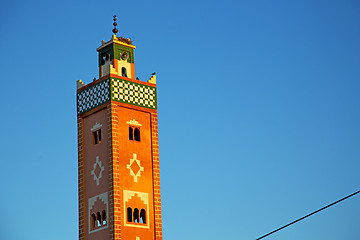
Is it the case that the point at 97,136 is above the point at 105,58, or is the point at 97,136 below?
below

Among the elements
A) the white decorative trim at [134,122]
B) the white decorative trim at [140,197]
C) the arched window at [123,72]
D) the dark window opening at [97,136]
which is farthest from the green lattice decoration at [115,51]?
the white decorative trim at [140,197]

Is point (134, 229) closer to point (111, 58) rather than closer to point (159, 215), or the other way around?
point (159, 215)

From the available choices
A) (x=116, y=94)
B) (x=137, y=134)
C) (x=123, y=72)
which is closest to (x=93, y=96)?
(x=116, y=94)

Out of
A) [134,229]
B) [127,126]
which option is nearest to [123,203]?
[134,229]

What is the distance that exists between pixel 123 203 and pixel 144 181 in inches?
73.6

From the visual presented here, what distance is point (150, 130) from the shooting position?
138ft

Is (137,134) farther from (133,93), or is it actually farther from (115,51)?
(115,51)

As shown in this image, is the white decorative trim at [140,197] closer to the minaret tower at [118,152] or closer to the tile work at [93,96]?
the minaret tower at [118,152]

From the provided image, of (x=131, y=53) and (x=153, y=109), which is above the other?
(x=131, y=53)

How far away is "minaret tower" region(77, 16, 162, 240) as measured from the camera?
39625 mm

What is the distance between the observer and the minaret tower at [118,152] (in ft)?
130

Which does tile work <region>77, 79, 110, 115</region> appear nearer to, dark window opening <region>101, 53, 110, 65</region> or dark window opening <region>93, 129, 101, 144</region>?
dark window opening <region>93, 129, 101, 144</region>

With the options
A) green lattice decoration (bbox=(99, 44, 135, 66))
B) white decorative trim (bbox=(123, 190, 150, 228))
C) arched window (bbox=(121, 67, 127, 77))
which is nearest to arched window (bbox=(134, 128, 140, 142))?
white decorative trim (bbox=(123, 190, 150, 228))

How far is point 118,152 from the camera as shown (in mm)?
40031
